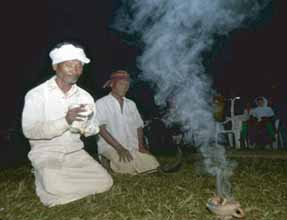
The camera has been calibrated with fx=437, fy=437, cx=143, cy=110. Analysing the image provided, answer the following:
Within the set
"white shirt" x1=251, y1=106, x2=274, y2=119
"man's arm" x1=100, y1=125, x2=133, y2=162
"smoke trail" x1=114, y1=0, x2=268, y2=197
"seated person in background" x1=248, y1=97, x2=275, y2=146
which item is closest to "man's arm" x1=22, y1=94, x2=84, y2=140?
"man's arm" x1=100, y1=125, x2=133, y2=162

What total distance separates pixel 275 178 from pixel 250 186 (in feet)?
2.62

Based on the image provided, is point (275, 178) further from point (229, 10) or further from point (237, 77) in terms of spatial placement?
point (237, 77)

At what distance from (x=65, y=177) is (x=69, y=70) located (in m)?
1.43

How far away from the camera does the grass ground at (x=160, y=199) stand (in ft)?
16.4

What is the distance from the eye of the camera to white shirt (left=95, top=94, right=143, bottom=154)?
7918 mm

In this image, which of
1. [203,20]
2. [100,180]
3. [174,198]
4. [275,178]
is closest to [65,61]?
[100,180]

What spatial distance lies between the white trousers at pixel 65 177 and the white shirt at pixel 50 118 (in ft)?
0.42

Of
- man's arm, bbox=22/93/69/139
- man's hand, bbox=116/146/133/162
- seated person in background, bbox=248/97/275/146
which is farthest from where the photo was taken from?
seated person in background, bbox=248/97/275/146

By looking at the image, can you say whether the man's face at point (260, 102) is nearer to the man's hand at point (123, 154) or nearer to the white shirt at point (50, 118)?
the man's hand at point (123, 154)

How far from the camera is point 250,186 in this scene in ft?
21.0

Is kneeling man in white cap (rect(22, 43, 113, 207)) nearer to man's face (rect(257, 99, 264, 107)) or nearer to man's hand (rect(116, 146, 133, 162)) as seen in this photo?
man's hand (rect(116, 146, 133, 162))

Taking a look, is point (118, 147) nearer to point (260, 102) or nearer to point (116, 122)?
point (116, 122)

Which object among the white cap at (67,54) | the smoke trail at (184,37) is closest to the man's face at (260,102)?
the smoke trail at (184,37)

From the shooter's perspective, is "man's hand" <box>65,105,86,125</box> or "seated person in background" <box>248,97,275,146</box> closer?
"man's hand" <box>65,105,86,125</box>
